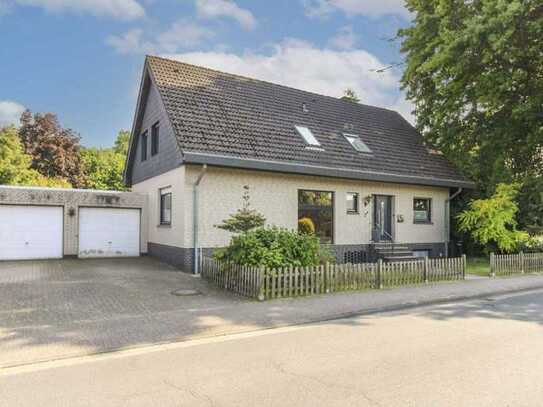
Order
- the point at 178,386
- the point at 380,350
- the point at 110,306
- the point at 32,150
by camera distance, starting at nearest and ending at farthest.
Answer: the point at 178,386
the point at 380,350
the point at 110,306
the point at 32,150

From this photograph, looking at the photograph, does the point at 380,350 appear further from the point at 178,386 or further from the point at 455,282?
the point at 455,282

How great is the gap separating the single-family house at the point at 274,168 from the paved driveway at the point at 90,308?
7.95ft

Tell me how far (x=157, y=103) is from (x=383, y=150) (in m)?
9.73

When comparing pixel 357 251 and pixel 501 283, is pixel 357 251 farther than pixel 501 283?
Yes

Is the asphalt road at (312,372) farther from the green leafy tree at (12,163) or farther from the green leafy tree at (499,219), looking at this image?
the green leafy tree at (12,163)

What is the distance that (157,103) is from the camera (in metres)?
15.7

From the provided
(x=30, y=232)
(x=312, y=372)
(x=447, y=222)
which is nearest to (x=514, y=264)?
(x=447, y=222)

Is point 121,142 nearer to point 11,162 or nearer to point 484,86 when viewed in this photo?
point 11,162

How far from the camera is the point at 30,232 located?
15.3m

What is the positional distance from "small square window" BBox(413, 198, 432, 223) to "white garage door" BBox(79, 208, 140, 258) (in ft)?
39.3

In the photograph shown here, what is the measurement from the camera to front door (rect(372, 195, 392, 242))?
1689cm

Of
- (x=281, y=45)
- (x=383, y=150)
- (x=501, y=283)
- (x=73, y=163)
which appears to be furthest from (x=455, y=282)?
(x=73, y=163)

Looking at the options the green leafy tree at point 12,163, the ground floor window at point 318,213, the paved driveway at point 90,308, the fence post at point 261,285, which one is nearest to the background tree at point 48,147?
the green leafy tree at point 12,163

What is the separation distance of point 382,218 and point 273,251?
27.2 feet
